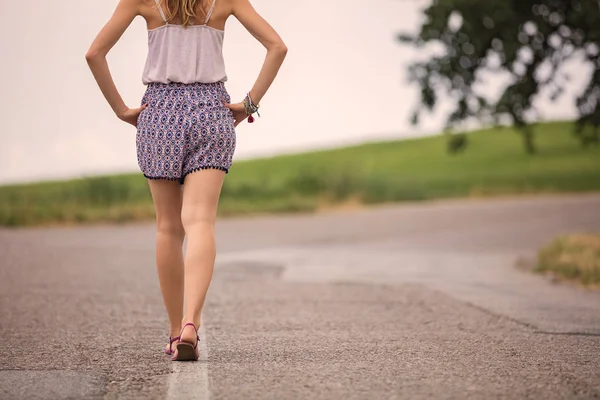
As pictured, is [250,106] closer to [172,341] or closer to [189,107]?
[189,107]

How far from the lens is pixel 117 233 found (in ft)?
63.3

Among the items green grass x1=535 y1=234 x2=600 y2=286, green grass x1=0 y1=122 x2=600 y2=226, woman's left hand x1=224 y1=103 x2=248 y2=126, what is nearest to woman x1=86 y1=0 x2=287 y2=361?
woman's left hand x1=224 y1=103 x2=248 y2=126

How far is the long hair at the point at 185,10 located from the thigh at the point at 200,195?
79 centimetres

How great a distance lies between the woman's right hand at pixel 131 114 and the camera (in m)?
5.08

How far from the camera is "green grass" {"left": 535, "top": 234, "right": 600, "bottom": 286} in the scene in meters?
11.5

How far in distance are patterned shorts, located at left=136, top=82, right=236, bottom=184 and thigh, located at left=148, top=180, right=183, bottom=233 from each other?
0.08 metres

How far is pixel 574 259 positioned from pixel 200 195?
8.41m

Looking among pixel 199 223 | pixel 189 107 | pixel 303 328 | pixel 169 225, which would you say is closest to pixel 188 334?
pixel 199 223

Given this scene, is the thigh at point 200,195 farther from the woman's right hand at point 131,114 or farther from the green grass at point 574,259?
the green grass at point 574,259

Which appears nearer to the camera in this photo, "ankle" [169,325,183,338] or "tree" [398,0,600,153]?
"ankle" [169,325,183,338]

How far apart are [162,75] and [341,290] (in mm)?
4990

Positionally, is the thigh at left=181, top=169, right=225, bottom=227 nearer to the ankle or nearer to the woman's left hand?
the woman's left hand

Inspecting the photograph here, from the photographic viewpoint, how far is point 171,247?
521 cm

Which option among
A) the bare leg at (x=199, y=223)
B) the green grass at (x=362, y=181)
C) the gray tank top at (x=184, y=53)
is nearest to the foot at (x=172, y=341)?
the bare leg at (x=199, y=223)
